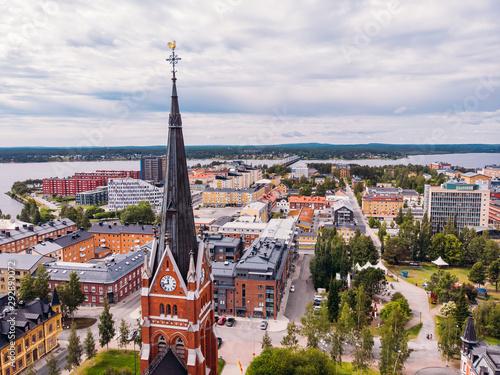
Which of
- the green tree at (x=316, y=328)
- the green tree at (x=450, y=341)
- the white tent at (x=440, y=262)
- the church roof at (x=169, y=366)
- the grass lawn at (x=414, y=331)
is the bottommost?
the grass lawn at (x=414, y=331)

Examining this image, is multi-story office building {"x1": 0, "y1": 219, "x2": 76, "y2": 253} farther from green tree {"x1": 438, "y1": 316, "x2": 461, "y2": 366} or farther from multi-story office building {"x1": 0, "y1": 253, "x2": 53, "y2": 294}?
green tree {"x1": 438, "y1": 316, "x2": 461, "y2": 366}

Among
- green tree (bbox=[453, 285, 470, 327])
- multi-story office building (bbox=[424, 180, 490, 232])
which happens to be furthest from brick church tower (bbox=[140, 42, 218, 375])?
multi-story office building (bbox=[424, 180, 490, 232])

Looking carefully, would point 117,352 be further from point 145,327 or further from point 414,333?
point 414,333

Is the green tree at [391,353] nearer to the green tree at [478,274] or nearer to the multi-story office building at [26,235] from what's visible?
the green tree at [478,274]

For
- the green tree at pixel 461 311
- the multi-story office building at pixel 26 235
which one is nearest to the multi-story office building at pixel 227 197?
the multi-story office building at pixel 26 235

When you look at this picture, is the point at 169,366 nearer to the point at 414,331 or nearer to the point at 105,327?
the point at 105,327

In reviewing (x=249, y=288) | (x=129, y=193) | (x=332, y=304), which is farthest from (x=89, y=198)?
(x=332, y=304)
